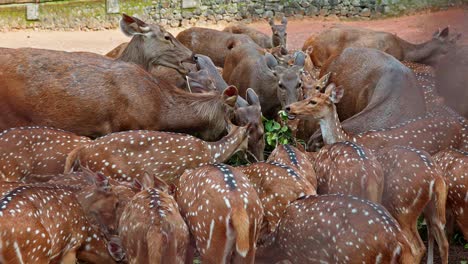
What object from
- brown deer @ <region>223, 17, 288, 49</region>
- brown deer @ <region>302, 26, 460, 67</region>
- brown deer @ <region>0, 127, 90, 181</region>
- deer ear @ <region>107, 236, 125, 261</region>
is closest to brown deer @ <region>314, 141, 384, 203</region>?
deer ear @ <region>107, 236, 125, 261</region>

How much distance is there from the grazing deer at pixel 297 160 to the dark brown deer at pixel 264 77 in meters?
2.21

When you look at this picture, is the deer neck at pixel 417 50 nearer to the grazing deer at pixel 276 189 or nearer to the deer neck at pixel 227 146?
the deer neck at pixel 227 146

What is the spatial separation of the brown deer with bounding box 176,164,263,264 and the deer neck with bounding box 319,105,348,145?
88.0 inches

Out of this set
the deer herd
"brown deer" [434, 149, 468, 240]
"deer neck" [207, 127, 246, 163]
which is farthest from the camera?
"deer neck" [207, 127, 246, 163]

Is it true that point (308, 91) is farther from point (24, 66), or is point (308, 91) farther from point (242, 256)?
point (242, 256)

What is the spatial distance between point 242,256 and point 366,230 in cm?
85

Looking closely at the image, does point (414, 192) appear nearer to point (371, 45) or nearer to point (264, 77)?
point (264, 77)

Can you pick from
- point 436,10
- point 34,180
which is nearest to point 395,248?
point 436,10

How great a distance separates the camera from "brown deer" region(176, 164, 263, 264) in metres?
5.57

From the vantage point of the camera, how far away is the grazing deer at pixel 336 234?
5.23 metres

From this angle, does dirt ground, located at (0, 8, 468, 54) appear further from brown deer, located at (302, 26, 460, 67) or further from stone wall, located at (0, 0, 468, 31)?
brown deer, located at (302, 26, 460, 67)

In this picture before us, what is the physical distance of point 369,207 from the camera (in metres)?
5.41

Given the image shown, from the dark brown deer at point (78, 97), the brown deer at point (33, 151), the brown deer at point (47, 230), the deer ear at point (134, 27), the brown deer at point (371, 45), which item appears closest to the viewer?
the brown deer at point (47, 230)

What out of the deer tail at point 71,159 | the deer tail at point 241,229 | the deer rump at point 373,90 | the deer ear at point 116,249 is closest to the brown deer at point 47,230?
the deer ear at point 116,249
